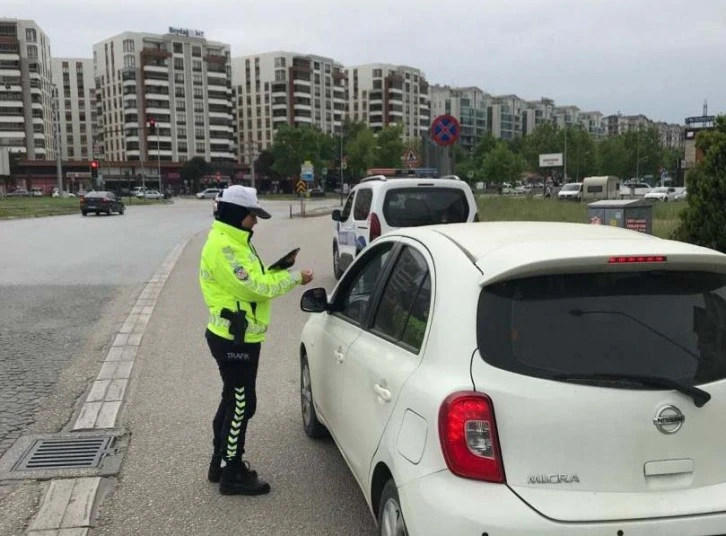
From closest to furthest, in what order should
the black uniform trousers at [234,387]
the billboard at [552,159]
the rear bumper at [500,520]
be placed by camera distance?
the rear bumper at [500,520] → the black uniform trousers at [234,387] → the billboard at [552,159]

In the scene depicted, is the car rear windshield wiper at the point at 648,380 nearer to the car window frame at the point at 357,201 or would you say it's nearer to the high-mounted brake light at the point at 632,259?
the high-mounted brake light at the point at 632,259

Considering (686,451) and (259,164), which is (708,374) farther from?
(259,164)

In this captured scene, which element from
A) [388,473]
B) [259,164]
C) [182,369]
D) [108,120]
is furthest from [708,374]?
[108,120]

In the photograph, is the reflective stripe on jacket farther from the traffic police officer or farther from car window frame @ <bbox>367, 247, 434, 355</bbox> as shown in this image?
car window frame @ <bbox>367, 247, 434, 355</bbox>

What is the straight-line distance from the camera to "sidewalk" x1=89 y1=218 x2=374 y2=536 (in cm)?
371

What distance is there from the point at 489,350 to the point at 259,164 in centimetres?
12873

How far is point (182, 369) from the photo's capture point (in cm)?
686

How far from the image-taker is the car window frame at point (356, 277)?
11.5ft

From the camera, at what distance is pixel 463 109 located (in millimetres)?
187625

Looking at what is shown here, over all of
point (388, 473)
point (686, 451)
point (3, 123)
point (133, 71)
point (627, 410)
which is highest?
point (133, 71)

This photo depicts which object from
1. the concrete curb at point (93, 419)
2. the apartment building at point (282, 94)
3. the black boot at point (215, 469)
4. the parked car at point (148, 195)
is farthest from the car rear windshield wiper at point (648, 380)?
the apartment building at point (282, 94)

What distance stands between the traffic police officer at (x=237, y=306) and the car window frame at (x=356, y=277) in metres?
0.25

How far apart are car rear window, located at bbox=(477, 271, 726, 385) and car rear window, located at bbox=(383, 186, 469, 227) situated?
329 inches

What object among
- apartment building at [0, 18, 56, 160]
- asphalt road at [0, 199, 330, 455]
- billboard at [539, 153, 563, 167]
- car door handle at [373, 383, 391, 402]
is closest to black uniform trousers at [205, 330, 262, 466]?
car door handle at [373, 383, 391, 402]
